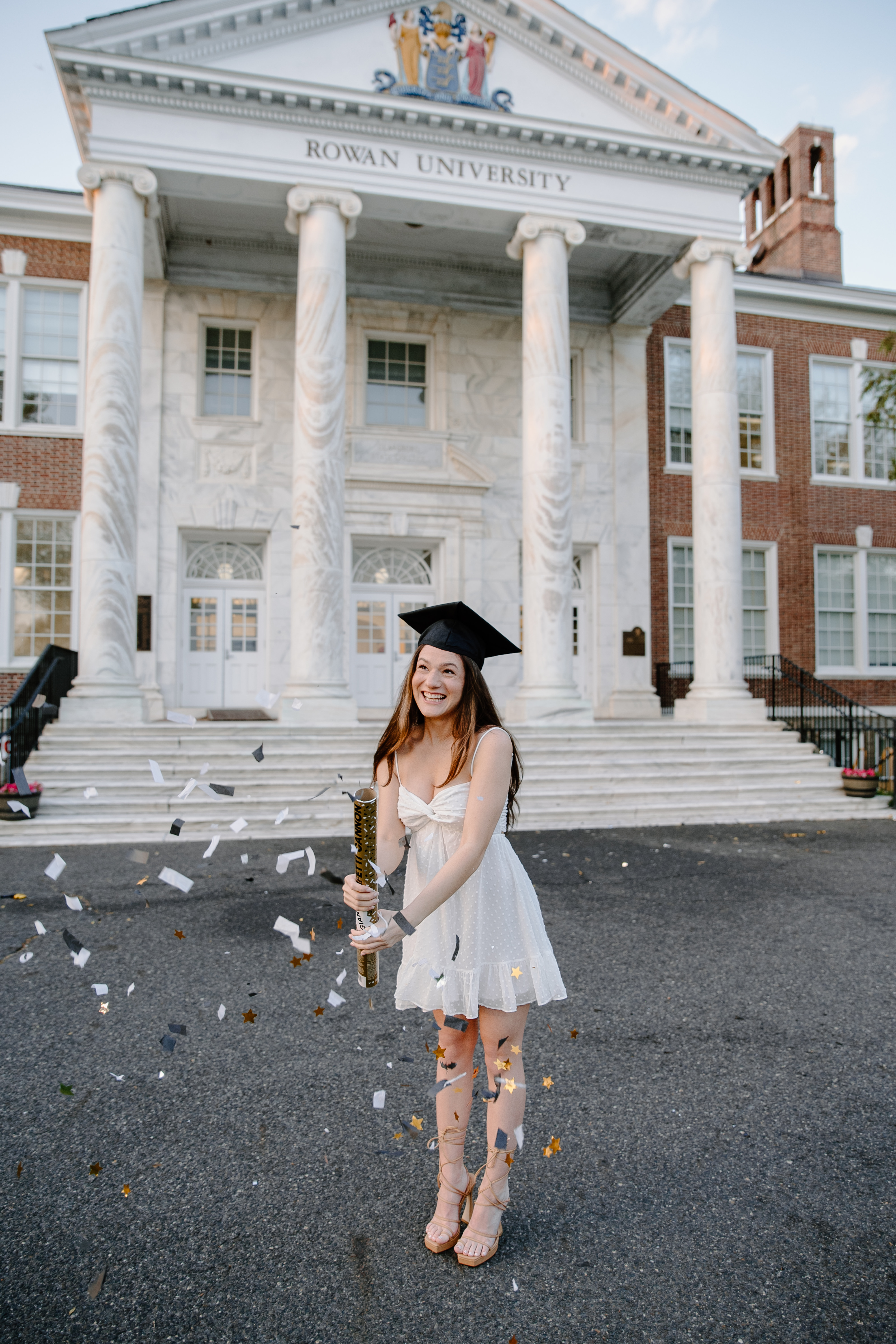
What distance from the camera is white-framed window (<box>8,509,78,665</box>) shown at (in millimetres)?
16312

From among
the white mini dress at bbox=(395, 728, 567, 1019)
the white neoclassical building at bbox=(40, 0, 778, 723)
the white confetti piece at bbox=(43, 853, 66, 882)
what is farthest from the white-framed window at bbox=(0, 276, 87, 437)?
the white mini dress at bbox=(395, 728, 567, 1019)

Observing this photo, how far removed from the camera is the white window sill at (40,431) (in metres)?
16.1

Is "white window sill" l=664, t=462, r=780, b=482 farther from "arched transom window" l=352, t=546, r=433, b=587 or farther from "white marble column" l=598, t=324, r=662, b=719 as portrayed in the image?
"arched transom window" l=352, t=546, r=433, b=587

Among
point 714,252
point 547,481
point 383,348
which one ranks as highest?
point 714,252

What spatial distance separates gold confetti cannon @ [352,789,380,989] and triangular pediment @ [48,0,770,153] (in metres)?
14.6

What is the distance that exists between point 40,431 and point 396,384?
702 centimetres

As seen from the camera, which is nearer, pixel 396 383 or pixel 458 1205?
pixel 458 1205

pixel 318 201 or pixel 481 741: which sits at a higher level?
pixel 318 201

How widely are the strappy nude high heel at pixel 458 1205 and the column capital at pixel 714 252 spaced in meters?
16.1

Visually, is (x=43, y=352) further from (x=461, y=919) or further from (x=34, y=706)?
(x=461, y=919)

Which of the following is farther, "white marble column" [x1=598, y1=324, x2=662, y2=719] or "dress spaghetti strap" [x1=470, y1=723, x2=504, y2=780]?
"white marble column" [x1=598, y1=324, x2=662, y2=719]

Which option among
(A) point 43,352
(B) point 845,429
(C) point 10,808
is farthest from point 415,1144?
(B) point 845,429

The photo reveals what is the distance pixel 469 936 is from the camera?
8.34ft

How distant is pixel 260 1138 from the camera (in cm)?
316
